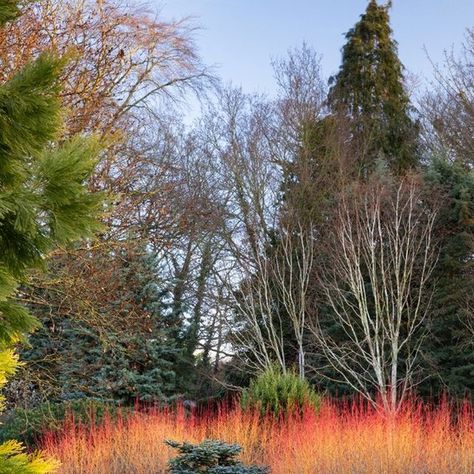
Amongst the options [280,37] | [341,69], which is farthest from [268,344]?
[341,69]

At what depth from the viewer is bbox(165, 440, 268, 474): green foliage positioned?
5.64 m

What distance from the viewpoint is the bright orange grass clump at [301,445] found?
5.70 metres

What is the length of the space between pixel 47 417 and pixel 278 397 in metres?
2.98

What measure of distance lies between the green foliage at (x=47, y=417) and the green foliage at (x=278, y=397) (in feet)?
6.19

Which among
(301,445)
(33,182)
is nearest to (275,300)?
(301,445)

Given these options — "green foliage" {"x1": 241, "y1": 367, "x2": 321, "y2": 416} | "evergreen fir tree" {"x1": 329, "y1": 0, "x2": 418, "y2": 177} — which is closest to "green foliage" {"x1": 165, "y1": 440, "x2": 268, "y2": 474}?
"green foliage" {"x1": 241, "y1": 367, "x2": 321, "y2": 416}

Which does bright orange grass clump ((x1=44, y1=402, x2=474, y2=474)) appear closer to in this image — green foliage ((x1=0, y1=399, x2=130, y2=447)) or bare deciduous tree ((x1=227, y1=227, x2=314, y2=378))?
green foliage ((x1=0, y1=399, x2=130, y2=447))

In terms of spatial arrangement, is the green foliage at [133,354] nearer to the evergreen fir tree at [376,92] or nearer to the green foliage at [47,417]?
the green foliage at [47,417]

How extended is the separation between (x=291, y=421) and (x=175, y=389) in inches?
269

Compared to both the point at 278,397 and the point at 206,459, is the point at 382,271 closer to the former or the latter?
the point at 278,397

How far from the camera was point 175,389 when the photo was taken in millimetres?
13969

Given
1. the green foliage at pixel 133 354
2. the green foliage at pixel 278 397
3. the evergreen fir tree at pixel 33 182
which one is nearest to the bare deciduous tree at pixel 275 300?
the green foliage at pixel 133 354

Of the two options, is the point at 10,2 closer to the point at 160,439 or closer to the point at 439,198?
the point at 160,439

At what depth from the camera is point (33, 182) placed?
1906 mm
